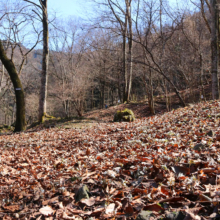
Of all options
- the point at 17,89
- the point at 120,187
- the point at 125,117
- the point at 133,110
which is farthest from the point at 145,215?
the point at 133,110

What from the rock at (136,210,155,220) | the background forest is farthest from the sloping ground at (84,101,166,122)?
the rock at (136,210,155,220)

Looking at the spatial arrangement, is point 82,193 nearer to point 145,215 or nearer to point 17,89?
point 145,215

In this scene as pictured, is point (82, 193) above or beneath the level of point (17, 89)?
beneath

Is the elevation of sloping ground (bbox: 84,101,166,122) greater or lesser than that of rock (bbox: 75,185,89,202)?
greater

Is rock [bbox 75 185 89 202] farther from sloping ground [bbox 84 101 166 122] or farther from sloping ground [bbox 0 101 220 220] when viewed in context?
sloping ground [bbox 84 101 166 122]

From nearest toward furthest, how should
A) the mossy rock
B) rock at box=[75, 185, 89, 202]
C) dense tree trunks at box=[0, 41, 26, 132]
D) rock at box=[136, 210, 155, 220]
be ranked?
rock at box=[136, 210, 155, 220]
rock at box=[75, 185, 89, 202]
dense tree trunks at box=[0, 41, 26, 132]
the mossy rock

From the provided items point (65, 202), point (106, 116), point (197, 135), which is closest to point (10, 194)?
point (65, 202)

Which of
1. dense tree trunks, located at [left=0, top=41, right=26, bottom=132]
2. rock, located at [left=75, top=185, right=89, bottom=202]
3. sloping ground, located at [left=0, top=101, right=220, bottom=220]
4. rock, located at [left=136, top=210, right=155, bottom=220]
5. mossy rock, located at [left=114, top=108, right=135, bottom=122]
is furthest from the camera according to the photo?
mossy rock, located at [left=114, top=108, right=135, bottom=122]

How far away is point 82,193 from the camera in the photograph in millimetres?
2471

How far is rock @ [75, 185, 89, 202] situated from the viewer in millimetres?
2435

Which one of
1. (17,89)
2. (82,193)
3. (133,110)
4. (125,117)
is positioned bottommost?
(82,193)

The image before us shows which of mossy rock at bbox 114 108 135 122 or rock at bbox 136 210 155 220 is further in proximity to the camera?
mossy rock at bbox 114 108 135 122

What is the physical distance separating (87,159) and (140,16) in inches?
402

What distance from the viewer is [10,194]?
109 inches
